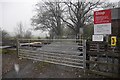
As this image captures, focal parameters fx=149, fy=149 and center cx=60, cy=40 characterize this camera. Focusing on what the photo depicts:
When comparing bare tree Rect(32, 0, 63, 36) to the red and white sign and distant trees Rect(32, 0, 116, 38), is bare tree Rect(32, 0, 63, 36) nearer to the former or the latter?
distant trees Rect(32, 0, 116, 38)

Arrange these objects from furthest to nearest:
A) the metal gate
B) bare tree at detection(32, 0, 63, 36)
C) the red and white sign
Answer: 1. bare tree at detection(32, 0, 63, 36)
2. the metal gate
3. the red and white sign

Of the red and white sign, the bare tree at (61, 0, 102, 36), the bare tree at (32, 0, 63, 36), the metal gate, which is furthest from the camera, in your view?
the bare tree at (32, 0, 63, 36)

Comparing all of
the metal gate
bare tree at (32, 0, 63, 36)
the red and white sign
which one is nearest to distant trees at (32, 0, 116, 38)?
bare tree at (32, 0, 63, 36)

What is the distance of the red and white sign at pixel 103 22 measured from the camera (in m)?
5.38

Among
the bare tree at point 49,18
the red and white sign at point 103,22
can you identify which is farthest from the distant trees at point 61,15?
the red and white sign at point 103,22

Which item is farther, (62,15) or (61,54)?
(62,15)

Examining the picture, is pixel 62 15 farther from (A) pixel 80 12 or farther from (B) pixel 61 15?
(A) pixel 80 12

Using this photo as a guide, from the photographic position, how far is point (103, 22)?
18.1 ft

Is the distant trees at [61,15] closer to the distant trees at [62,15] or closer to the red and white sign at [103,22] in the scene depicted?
the distant trees at [62,15]

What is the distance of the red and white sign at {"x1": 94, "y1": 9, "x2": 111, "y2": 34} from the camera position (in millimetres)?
5383

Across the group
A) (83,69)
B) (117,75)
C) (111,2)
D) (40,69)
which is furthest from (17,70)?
(111,2)

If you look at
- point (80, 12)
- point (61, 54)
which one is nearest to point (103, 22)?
point (61, 54)

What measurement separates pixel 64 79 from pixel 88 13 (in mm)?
28563

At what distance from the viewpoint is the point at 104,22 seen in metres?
5.50
